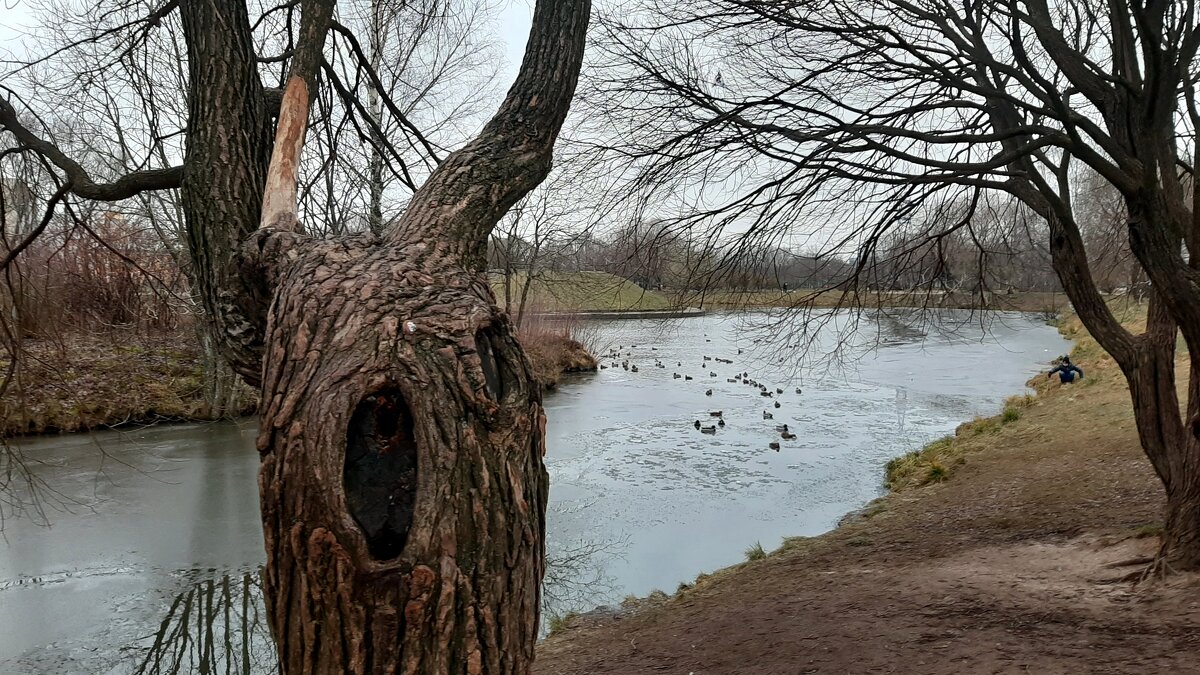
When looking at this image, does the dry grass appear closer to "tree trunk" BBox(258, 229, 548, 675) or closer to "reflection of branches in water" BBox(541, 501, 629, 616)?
"reflection of branches in water" BBox(541, 501, 629, 616)

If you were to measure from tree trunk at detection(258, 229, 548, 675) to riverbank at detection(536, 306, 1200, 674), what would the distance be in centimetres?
356

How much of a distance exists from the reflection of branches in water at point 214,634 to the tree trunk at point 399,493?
6172 mm

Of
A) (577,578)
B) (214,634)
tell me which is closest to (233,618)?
(214,634)

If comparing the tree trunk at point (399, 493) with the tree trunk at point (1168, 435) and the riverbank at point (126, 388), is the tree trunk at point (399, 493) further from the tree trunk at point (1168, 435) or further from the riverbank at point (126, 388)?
the riverbank at point (126, 388)

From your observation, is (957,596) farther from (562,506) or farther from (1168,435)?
(562,506)

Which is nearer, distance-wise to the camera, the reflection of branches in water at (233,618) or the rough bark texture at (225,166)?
the rough bark texture at (225,166)

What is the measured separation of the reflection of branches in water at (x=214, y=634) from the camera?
702 centimetres

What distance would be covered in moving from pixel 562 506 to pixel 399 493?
31.9 feet

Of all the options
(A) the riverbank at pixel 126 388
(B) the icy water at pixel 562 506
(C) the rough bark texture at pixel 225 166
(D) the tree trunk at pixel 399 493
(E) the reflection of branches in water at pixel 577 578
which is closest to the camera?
(D) the tree trunk at pixel 399 493

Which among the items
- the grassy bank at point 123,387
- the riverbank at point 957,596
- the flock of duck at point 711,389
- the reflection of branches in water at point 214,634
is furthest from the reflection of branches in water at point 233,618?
the flock of duck at point 711,389

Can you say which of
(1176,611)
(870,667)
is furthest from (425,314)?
(1176,611)

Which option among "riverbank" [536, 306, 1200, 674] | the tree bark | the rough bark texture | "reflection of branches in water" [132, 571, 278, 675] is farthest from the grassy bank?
the tree bark

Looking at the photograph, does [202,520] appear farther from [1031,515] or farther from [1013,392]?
[1013,392]

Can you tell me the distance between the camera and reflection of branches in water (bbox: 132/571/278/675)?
7.02 metres
